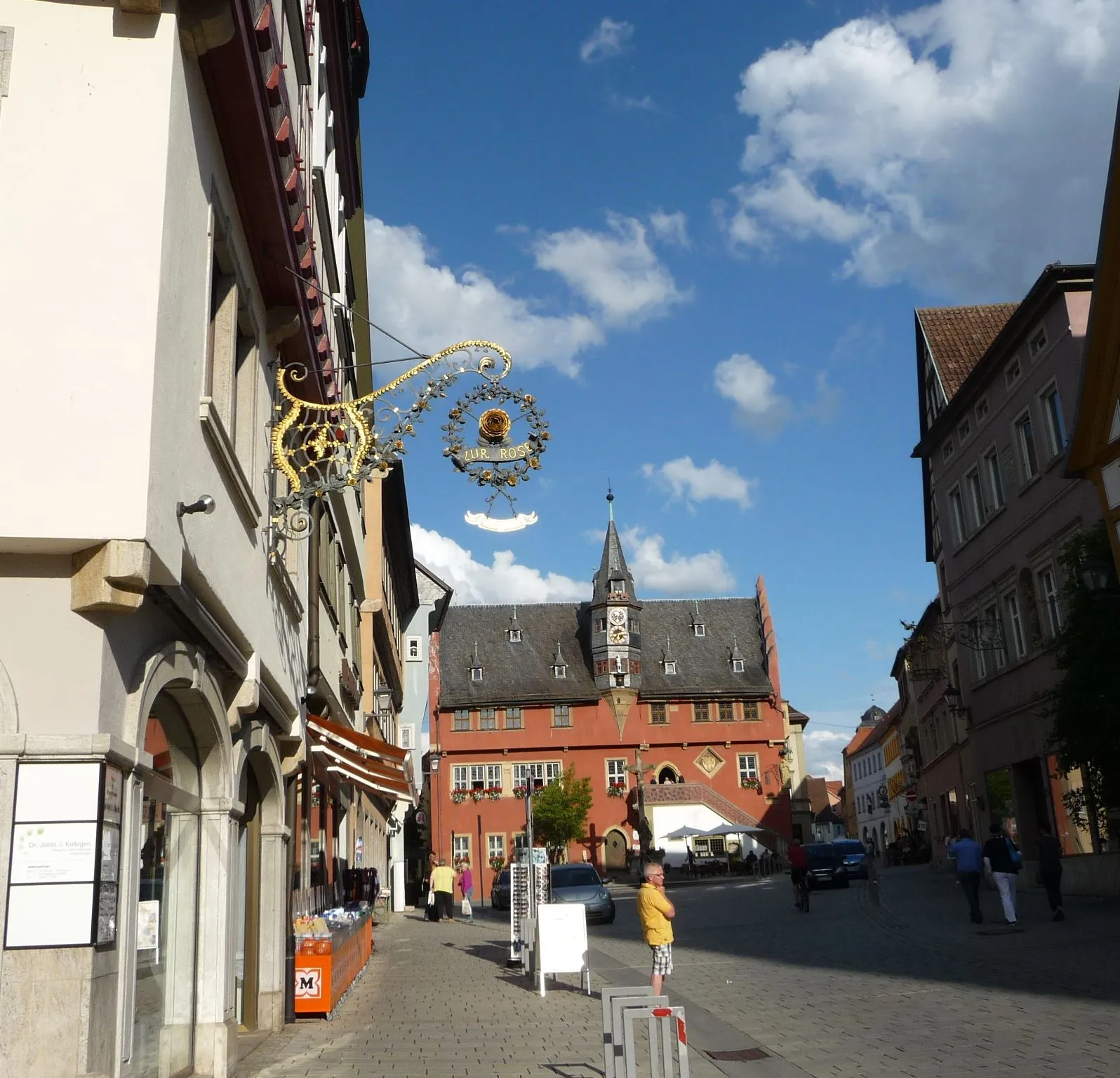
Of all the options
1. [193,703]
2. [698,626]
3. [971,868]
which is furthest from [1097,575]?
[698,626]

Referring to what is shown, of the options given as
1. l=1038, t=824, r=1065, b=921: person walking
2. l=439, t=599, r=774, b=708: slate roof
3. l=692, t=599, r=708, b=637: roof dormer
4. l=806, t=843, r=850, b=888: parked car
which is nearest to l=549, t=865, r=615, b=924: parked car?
l=806, t=843, r=850, b=888: parked car

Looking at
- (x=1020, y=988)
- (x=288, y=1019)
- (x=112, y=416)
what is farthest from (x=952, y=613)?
(x=112, y=416)

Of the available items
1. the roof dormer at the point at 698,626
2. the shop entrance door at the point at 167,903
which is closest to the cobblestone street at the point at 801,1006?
the shop entrance door at the point at 167,903

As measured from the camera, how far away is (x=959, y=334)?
36219mm

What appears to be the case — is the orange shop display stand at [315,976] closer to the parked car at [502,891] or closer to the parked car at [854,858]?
the parked car at [502,891]

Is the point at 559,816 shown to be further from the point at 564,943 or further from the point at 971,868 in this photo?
the point at 564,943

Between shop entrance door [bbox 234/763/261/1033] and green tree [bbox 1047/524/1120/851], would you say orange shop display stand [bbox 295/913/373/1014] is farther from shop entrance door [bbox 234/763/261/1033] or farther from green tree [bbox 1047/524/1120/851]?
green tree [bbox 1047/524/1120/851]

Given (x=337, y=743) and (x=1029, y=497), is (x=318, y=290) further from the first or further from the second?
(x=1029, y=497)

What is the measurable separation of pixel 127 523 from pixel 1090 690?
19042mm

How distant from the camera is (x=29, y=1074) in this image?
5.89m

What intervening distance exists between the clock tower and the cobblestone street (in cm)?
4395

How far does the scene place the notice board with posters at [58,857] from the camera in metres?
6.14

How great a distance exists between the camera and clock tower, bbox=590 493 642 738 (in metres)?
68.0

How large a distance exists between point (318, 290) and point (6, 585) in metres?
5.70
